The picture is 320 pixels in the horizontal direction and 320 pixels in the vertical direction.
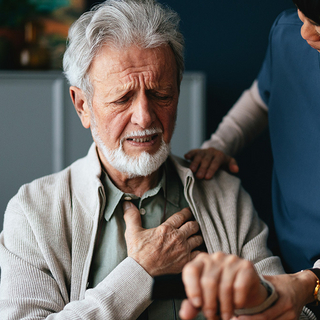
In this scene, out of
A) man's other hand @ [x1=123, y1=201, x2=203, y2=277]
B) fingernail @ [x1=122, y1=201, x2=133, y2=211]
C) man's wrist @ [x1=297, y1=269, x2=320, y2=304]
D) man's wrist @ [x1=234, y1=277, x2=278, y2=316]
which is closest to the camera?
man's wrist @ [x1=234, y1=277, x2=278, y2=316]

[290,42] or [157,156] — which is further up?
[290,42]

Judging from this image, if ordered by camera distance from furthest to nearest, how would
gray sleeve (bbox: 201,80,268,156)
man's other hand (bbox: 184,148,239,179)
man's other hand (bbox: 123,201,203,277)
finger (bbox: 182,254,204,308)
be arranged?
gray sleeve (bbox: 201,80,268,156)
man's other hand (bbox: 184,148,239,179)
man's other hand (bbox: 123,201,203,277)
finger (bbox: 182,254,204,308)

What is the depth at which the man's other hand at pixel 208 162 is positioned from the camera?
1.51 m

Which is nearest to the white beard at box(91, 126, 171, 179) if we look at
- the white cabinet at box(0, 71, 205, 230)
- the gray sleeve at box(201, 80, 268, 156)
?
the gray sleeve at box(201, 80, 268, 156)

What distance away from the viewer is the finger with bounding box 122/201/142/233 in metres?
1.26

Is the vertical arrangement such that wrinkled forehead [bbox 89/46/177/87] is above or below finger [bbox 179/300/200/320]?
above

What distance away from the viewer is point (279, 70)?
60.4 inches

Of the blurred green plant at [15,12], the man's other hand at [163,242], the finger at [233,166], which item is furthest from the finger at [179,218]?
the blurred green plant at [15,12]

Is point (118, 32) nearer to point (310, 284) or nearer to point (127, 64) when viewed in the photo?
point (127, 64)

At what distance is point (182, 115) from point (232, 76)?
27.2 inches

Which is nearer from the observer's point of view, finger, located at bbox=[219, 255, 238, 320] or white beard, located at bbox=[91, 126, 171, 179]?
finger, located at bbox=[219, 255, 238, 320]

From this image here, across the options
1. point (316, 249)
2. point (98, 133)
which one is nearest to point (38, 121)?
point (98, 133)

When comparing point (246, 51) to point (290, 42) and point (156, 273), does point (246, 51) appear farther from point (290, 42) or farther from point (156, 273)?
point (156, 273)

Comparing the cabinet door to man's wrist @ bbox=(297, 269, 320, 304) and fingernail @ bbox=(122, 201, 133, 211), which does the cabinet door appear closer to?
fingernail @ bbox=(122, 201, 133, 211)
